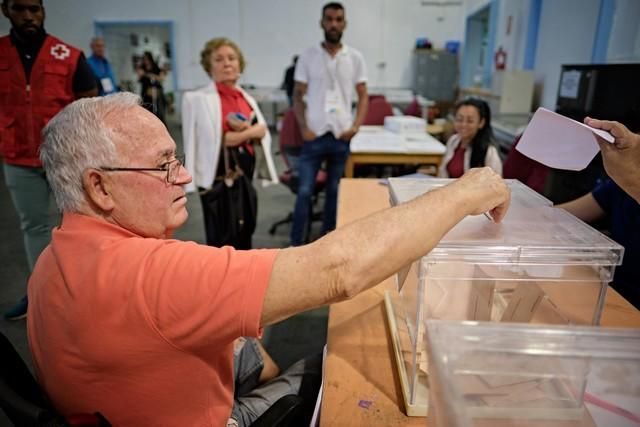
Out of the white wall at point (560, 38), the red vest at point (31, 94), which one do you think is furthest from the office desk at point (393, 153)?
Result: the red vest at point (31, 94)

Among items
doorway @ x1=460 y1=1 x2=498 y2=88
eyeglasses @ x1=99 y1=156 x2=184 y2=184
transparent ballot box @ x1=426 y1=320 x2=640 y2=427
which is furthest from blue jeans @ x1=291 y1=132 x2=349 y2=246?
doorway @ x1=460 y1=1 x2=498 y2=88

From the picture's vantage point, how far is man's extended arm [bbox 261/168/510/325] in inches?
25.2

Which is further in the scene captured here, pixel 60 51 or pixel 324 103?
pixel 324 103

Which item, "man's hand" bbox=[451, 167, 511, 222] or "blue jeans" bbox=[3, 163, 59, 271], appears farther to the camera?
"blue jeans" bbox=[3, 163, 59, 271]

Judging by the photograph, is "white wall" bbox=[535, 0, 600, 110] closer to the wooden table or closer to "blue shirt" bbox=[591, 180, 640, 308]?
the wooden table

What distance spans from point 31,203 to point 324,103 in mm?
1811

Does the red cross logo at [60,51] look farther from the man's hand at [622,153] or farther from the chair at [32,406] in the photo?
the man's hand at [622,153]

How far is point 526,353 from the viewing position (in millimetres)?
552

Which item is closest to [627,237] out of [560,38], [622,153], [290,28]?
[622,153]

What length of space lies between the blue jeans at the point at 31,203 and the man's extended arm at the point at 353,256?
173cm

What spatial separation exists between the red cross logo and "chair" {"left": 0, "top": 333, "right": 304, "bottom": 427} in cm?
147

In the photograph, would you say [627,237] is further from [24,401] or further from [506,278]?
[24,401]

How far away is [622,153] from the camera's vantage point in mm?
848

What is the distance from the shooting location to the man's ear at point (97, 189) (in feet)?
2.52
